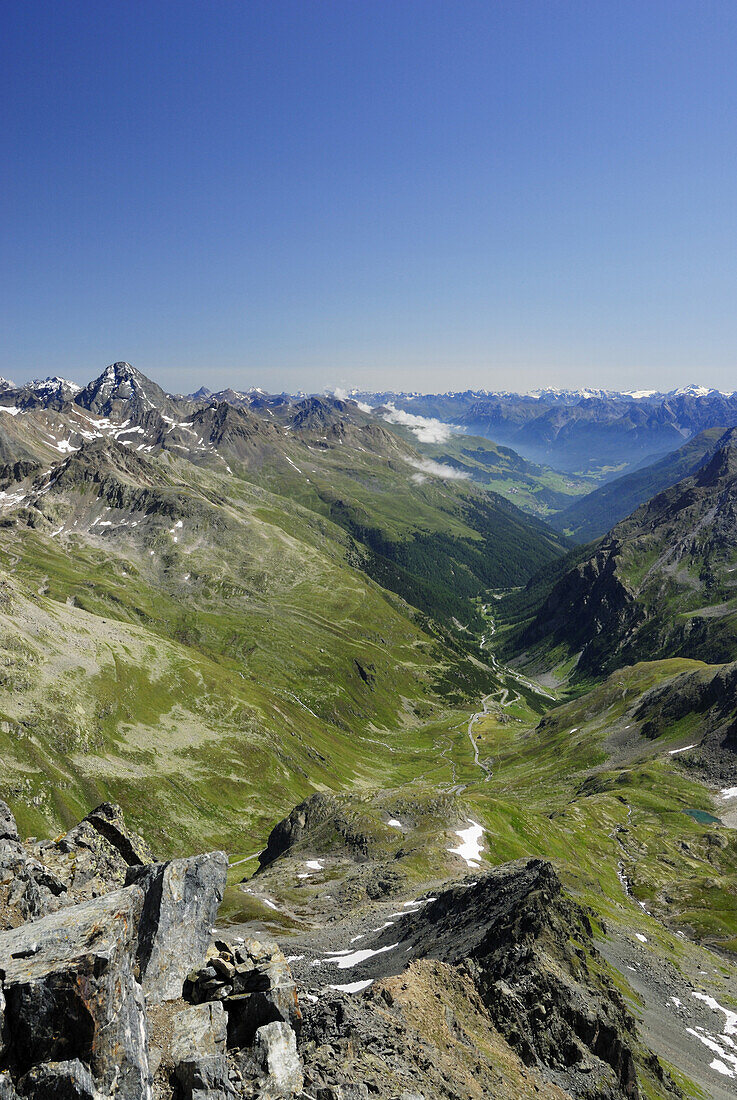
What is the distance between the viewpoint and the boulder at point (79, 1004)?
18875 mm

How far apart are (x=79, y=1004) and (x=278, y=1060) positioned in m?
10.7

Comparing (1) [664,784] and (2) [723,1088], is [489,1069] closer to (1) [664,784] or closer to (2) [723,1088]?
(2) [723,1088]

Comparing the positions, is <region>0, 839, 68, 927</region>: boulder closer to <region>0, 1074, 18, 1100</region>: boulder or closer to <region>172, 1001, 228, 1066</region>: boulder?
<region>172, 1001, 228, 1066</region>: boulder

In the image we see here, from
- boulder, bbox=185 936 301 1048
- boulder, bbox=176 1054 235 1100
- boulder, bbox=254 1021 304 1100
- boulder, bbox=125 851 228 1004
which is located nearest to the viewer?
boulder, bbox=176 1054 235 1100

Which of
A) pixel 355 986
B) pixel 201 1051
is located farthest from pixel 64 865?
pixel 355 986

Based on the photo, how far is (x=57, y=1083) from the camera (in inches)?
718

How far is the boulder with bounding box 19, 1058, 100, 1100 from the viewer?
18.1 meters

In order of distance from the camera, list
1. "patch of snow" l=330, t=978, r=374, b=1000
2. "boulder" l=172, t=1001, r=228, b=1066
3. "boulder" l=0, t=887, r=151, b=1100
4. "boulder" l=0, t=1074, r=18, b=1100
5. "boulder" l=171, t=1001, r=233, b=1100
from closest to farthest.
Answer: "boulder" l=0, t=1074, r=18, b=1100 < "boulder" l=0, t=887, r=151, b=1100 < "boulder" l=171, t=1001, r=233, b=1100 < "boulder" l=172, t=1001, r=228, b=1066 < "patch of snow" l=330, t=978, r=374, b=1000

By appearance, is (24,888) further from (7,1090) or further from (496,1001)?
(496,1001)

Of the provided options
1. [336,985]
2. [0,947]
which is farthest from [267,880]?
[0,947]

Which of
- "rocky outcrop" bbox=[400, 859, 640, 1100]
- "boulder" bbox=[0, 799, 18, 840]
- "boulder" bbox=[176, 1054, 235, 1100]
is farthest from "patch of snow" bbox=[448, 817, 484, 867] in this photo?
"boulder" bbox=[176, 1054, 235, 1100]

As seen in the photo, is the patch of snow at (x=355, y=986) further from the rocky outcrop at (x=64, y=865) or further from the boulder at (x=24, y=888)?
the boulder at (x=24, y=888)

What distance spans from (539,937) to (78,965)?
44.3 metres

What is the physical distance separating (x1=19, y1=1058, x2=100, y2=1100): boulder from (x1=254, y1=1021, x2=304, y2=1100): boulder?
844cm
